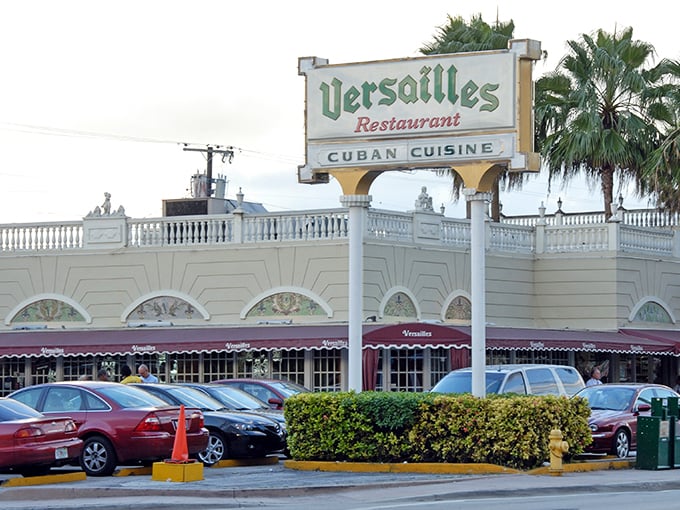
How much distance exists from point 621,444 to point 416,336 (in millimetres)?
10028

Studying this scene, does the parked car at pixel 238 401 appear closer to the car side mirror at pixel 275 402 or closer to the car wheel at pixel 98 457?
the car side mirror at pixel 275 402

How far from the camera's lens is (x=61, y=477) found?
71.2 feet

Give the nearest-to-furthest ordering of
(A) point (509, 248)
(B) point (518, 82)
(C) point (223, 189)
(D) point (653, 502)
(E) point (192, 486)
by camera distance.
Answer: (D) point (653, 502), (E) point (192, 486), (B) point (518, 82), (A) point (509, 248), (C) point (223, 189)

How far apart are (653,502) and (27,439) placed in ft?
27.9

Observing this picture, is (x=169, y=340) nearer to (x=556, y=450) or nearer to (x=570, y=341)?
(x=570, y=341)

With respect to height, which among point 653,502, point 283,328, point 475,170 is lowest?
point 653,502

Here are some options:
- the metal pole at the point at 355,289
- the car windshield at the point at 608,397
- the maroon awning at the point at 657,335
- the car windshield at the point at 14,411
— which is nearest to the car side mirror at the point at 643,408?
the car windshield at the point at 608,397

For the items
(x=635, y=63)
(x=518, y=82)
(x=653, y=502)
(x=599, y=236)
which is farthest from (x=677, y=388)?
(x=653, y=502)

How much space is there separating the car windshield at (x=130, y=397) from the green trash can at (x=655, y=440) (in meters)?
7.66

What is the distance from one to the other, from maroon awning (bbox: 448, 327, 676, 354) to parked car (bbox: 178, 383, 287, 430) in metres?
10.7

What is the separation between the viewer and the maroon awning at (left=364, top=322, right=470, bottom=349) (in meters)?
35.2

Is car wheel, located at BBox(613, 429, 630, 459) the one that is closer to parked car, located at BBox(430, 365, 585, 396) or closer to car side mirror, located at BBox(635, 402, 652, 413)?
car side mirror, located at BBox(635, 402, 652, 413)

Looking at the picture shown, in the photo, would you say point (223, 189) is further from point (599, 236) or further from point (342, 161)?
point (342, 161)

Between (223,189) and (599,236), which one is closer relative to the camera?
(599,236)
